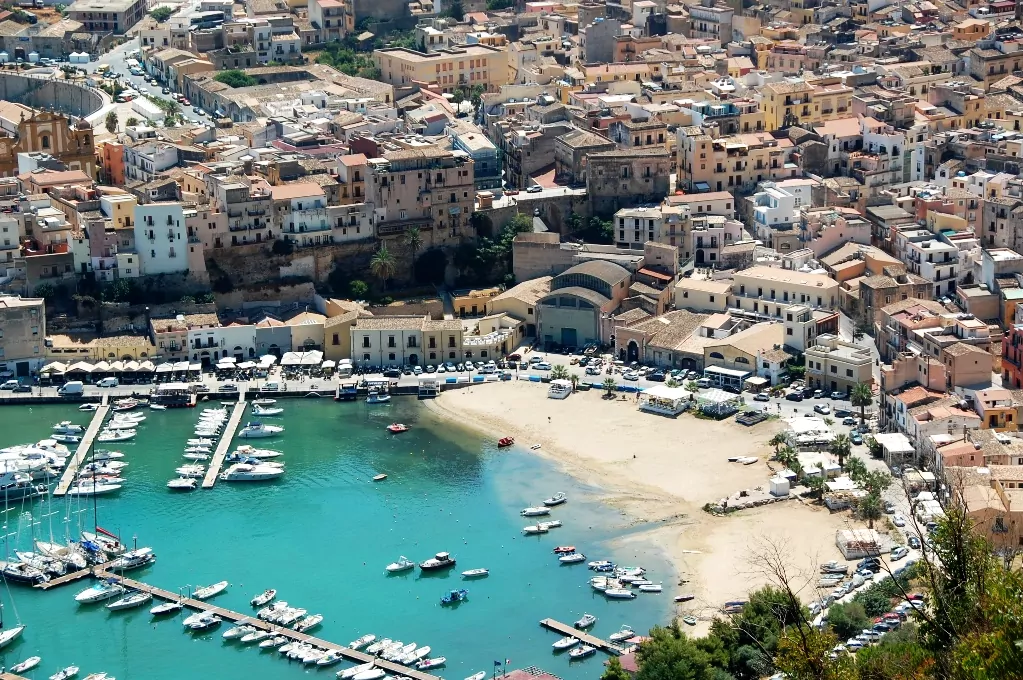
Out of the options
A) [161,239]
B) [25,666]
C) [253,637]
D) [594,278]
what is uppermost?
[161,239]

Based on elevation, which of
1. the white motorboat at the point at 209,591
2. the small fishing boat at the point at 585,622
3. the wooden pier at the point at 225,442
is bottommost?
the small fishing boat at the point at 585,622

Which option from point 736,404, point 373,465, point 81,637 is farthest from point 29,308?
point 736,404

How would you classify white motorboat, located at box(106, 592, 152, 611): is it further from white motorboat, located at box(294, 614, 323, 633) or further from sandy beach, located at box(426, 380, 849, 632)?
sandy beach, located at box(426, 380, 849, 632)

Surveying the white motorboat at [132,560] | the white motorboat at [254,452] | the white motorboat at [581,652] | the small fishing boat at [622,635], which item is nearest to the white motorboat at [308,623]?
the white motorboat at [132,560]

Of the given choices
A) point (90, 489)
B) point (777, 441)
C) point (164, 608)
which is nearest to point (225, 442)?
point (90, 489)

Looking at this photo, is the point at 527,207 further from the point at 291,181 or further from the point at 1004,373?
the point at 1004,373

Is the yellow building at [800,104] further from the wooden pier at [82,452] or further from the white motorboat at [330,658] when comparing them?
the white motorboat at [330,658]

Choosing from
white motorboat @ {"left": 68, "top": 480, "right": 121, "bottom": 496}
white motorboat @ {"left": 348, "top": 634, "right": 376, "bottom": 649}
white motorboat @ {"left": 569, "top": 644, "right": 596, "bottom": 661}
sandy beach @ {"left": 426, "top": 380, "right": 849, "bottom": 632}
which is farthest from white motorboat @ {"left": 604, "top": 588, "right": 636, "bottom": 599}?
white motorboat @ {"left": 68, "top": 480, "right": 121, "bottom": 496}

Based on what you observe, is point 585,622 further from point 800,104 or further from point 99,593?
point 800,104
